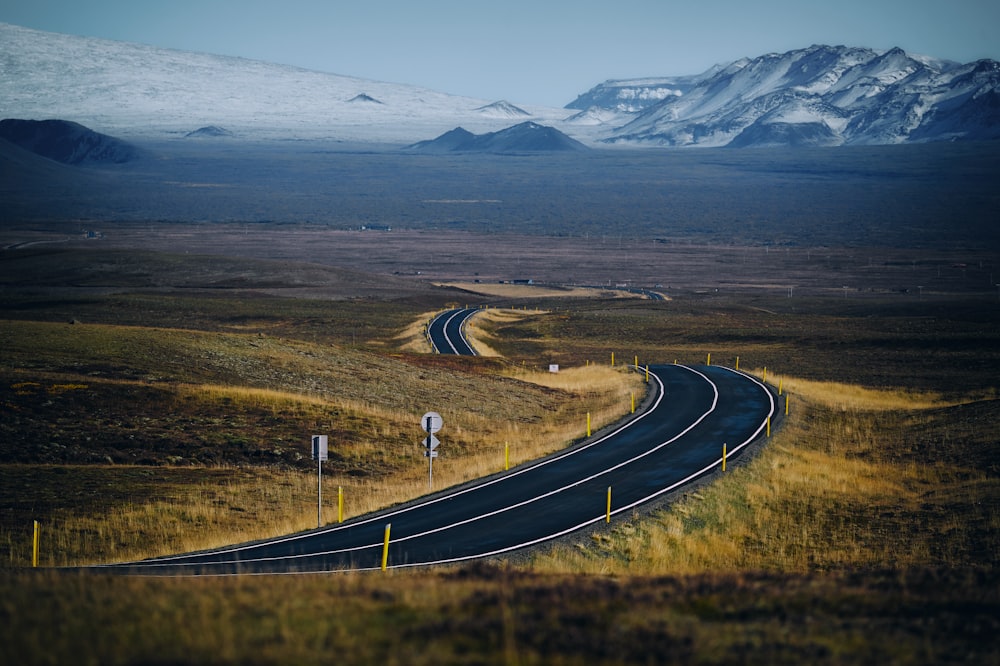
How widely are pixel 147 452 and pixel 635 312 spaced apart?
2731 inches

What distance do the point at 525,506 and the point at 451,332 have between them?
52.9 metres

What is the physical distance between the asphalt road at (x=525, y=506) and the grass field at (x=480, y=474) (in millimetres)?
1297

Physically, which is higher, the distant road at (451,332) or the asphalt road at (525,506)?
the asphalt road at (525,506)

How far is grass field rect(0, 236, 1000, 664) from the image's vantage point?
11469 mm

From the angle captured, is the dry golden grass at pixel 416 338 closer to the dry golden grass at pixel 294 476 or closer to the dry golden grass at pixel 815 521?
the dry golden grass at pixel 294 476

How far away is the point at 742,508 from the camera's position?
25922 millimetres

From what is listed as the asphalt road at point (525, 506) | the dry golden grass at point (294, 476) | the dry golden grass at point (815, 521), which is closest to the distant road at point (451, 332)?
the dry golden grass at point (294, 476)

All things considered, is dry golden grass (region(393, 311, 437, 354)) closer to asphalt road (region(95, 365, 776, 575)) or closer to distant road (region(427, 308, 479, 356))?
distant road (region(427, 308, 479, 356))

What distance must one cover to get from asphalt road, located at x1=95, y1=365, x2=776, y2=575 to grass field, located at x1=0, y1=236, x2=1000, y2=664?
130cm

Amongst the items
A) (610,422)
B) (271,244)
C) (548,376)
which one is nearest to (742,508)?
(610,422)

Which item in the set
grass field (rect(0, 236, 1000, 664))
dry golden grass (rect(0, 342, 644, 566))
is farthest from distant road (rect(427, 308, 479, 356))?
dry golden grass (rect(0, 342, 644, 566))

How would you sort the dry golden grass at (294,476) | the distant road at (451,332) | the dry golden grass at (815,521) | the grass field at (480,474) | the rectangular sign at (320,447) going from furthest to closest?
1. the distant road at (451,332)
2. the rectangular sign at (320,447)
3. the dry golden grass at (294,476)
4. the dry golden grass at (815,521)
5. the grass field at (480,474)

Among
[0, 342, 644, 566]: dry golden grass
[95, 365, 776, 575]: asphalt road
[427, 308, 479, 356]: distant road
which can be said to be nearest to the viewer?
[95, 365, 776, 575]: asphalt road

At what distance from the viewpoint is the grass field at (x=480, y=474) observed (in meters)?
11.5
